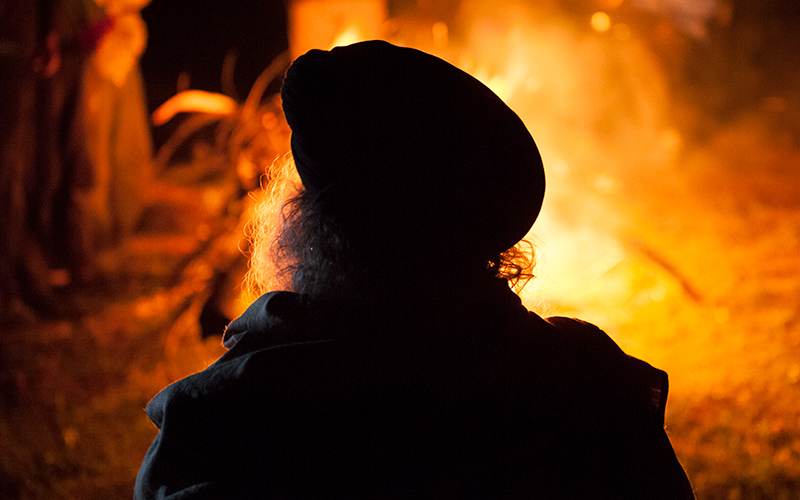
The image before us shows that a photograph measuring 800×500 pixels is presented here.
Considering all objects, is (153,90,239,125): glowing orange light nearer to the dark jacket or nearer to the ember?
the ember

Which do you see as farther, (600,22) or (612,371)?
(600,22)

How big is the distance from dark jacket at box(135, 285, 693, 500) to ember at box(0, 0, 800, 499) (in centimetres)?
43

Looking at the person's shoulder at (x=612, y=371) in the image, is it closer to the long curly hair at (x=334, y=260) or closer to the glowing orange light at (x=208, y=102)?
the long curly hair at (x=334, y=260)

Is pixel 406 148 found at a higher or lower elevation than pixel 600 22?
lower

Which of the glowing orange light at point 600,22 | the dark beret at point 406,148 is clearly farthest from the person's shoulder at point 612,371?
the glowing orange light at point 600,22

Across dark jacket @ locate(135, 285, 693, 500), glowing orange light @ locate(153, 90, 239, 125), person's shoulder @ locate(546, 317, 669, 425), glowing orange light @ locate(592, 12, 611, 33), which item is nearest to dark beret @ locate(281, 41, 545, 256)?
dark jacket @ locate(135, 285, 693, 500)

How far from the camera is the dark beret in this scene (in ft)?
3.65

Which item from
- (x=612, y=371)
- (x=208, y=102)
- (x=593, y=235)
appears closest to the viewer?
(x=612, y=371)

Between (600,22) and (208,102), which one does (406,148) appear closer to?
(208,102)

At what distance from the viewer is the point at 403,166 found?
1.11 meters

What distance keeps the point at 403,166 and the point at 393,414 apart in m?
0.43

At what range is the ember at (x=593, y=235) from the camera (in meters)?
3.83

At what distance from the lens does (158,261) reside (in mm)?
8336

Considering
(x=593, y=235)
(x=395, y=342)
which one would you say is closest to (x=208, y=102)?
(x=395, y=342)
